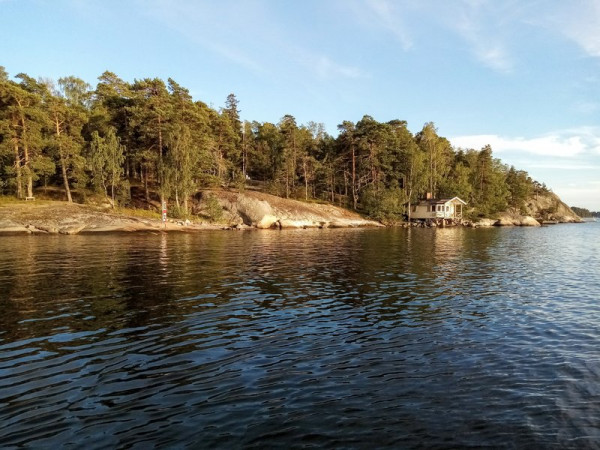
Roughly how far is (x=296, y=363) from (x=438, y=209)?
326 ft

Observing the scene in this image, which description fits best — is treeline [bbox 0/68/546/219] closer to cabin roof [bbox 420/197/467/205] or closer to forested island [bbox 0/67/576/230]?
forested island [bbox 0/67/576/230]

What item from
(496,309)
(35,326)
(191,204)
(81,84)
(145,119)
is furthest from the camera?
(81,84)

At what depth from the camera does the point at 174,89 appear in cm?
7562

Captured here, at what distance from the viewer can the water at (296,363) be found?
6.75 m

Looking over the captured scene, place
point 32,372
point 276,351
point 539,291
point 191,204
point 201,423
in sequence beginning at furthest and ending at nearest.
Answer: point 191,204 → point 539,291 → point 276,351 → point 32,372 → point 201,423

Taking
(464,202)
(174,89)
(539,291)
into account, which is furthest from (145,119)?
(464,202)

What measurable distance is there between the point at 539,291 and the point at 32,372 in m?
21.5

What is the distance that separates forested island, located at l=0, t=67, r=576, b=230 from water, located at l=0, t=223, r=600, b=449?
5037 cm

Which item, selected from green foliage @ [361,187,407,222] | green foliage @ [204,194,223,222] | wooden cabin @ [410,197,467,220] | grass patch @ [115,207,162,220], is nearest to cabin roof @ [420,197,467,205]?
wooden cabin @ [410,197,467,220]

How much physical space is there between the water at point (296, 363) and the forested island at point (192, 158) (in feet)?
165

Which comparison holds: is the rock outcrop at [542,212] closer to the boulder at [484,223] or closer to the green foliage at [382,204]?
the boulder at [484,223]

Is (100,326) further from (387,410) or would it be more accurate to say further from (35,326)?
(387,410)

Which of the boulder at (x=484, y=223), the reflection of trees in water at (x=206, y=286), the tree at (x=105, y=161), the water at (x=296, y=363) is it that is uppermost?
the tree at (x=105, y=161)

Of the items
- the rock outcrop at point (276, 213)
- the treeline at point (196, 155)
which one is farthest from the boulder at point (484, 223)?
the rock outcrop at point (276, 213)
